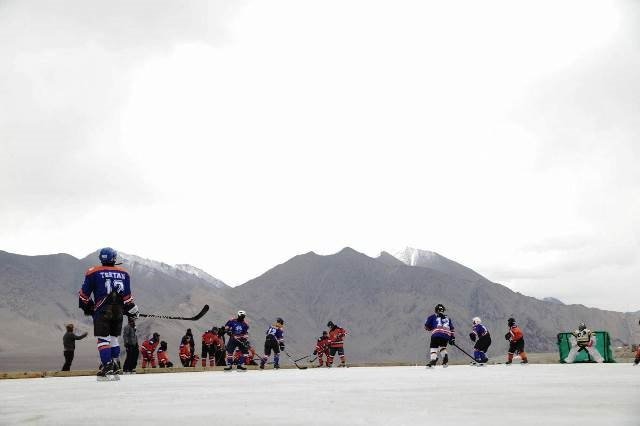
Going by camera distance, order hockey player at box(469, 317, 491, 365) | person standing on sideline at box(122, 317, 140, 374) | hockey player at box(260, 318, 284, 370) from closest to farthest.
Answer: person standing on sideline at box(122, 317, 140, 374), hockey player at box(469, 317, 491, 365), hockey player at box(260, 318, 284, 370)

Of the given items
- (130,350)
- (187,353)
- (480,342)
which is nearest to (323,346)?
(187,353)

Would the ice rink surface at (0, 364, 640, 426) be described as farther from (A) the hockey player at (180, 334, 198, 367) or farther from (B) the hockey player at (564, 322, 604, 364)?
(A) the hockey player at (180, 334, 198, 367)

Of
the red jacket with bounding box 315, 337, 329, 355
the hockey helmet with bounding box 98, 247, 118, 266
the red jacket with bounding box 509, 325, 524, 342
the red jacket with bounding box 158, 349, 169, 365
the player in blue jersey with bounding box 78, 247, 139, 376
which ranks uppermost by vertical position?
the hockey helmet with bounding box 98, 247, 118, 266

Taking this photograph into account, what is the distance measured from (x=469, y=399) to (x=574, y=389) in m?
1.90

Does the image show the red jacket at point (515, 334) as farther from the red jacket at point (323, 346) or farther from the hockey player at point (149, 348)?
the hockey player at point (149, 348)

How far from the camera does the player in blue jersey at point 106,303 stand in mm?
12078

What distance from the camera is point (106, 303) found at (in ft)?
40.2

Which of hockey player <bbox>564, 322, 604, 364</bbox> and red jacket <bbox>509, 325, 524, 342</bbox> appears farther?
hockey player <bbox>564, 322, 604, 364</bbox>

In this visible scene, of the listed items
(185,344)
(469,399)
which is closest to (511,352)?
(185,344)

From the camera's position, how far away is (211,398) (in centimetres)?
726

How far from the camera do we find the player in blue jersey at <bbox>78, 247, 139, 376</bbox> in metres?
12.1

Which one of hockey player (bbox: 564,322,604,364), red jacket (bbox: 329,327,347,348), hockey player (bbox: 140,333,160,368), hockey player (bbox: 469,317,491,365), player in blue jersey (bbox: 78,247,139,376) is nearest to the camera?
player in blue jersey (bbox: 78,247,139,376)

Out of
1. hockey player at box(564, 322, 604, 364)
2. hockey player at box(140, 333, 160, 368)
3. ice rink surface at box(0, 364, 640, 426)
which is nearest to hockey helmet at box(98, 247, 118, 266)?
ice rink surface at box(0, 364, 640, 426)

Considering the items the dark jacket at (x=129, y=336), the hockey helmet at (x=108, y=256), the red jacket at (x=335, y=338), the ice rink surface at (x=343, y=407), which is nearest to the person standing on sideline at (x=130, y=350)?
the dark jacket at (x=129, y=336)
